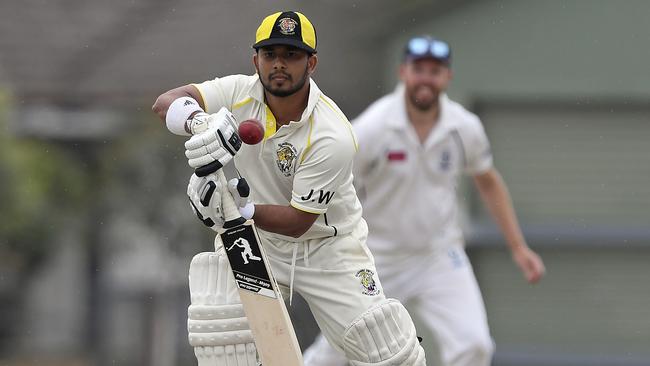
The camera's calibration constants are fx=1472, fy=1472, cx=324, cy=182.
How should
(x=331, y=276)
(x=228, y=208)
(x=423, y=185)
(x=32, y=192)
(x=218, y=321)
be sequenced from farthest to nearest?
1. (x=32, y=192)
2. (x=423, y=185)
3. (x=331, y=276)
4. (x=218, y=321)
5. (x=228, y=208)

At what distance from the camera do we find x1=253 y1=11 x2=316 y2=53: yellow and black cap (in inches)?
216

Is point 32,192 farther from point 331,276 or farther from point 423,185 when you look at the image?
point 331,276

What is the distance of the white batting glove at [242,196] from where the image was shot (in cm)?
535

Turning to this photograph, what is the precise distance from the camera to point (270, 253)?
5.93m

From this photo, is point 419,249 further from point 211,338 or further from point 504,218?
point 211,338

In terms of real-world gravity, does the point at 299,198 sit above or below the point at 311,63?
below

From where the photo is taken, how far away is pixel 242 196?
5391mm

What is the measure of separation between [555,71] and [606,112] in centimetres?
55

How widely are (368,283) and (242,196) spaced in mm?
749

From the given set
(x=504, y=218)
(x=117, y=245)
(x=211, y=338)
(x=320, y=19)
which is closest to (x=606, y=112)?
(x=320, y=19)

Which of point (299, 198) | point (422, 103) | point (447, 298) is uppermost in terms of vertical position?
point (299, 198)

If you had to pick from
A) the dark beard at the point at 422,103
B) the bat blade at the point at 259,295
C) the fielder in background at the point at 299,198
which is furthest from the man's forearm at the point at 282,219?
the dark beard at the point at 422,103

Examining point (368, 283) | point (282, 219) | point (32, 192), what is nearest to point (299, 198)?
point (282, 219)

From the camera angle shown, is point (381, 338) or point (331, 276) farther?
point (331, 276)
